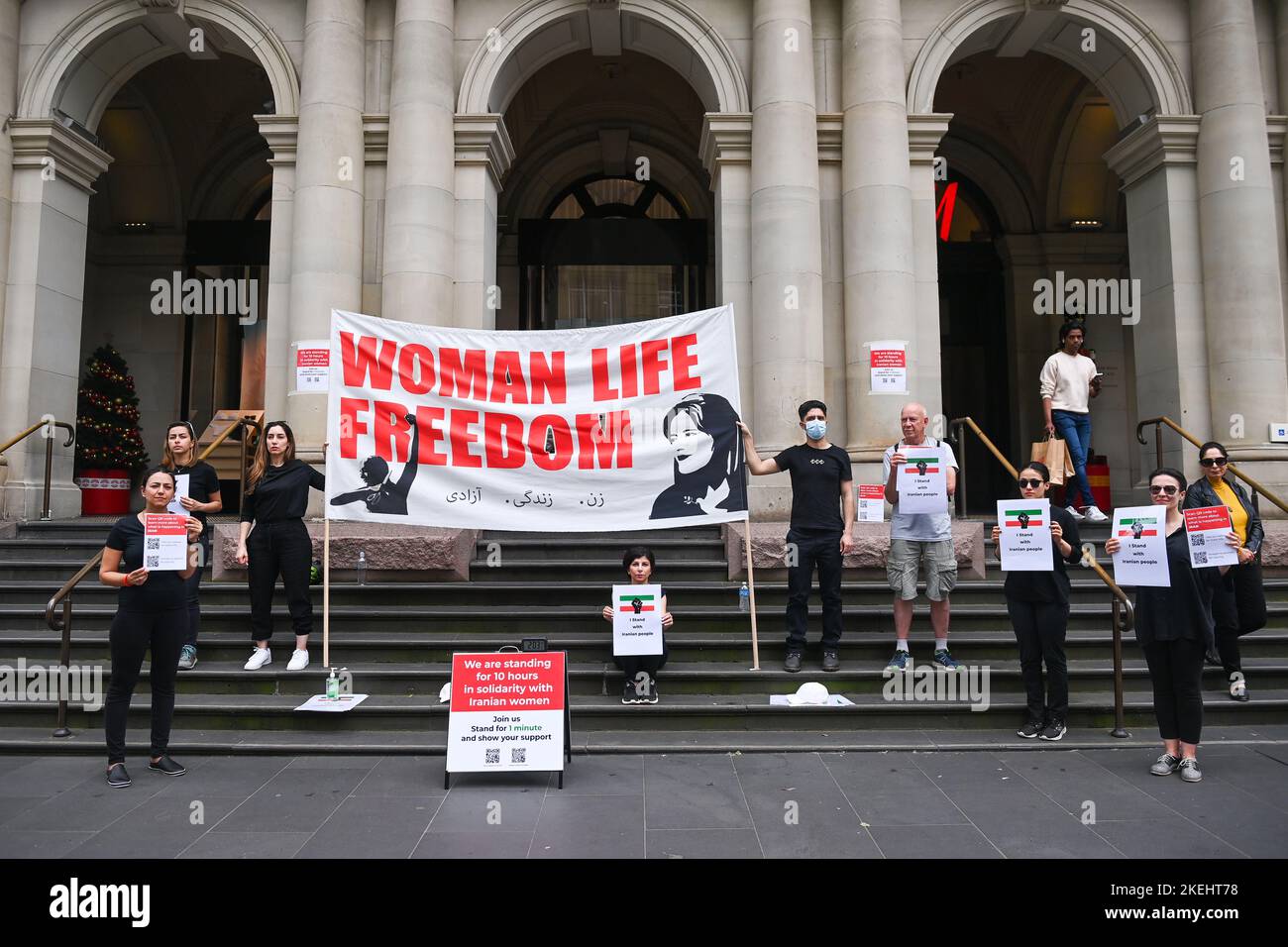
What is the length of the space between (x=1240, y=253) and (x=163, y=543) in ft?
40.6

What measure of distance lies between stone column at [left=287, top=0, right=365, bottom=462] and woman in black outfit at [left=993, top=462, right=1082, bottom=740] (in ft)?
25.7

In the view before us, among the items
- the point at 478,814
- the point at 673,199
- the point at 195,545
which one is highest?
the point at 673,199

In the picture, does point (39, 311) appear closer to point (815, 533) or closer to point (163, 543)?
point (163, 543)

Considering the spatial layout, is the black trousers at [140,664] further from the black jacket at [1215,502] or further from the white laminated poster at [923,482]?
the black jacket at [1215,502]

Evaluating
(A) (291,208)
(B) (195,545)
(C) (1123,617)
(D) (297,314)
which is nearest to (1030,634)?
(C) (1123,617)

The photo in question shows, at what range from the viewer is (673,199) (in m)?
16.5

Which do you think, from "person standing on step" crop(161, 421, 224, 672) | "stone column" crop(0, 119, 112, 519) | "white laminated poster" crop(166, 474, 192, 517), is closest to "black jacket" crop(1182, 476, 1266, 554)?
"person standing on step" crop(161, 421, 224, 672)

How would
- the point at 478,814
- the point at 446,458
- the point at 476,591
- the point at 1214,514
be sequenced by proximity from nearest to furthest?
the point at 478,814 → the point at 1214,514 → the point at 446,458 → the point at 476,591

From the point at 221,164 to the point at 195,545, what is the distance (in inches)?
522

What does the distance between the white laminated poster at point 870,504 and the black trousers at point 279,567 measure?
600cm


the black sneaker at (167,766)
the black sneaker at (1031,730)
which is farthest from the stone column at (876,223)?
the black sneaker at (167,766)

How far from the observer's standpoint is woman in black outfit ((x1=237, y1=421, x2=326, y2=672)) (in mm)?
7188

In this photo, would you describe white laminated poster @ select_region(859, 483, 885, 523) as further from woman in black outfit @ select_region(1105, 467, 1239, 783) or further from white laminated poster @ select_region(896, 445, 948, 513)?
woman in black outfit @ select_region(1105, 467, 1239, 783)

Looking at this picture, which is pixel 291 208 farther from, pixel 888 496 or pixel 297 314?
pixel 888 496
